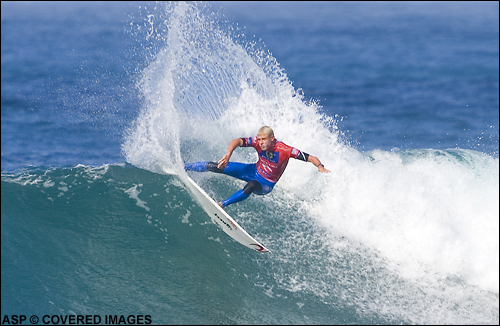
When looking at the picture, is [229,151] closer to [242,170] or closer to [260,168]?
[260,168]

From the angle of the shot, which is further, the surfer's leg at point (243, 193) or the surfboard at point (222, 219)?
the surfer's leg at point (243, 193)

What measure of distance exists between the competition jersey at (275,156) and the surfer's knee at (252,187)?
226mm

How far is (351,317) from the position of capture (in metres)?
7.14

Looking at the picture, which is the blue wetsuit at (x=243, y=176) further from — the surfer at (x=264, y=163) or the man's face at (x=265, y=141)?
the man's face at (x=265, y=141)

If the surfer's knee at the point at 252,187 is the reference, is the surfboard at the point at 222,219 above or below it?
below

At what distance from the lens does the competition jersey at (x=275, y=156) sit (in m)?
7.96

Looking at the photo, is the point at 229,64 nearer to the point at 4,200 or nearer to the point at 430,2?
the point at 4,200

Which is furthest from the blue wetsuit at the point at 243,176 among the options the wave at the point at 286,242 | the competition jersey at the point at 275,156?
the wave at the point at 286,242

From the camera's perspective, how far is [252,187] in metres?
8.05

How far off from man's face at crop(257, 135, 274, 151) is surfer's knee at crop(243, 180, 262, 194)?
61 cm

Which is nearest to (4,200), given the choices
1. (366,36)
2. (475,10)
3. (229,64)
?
(229,64)

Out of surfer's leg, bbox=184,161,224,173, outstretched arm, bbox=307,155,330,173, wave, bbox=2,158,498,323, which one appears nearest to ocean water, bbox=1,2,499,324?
wave, bbox=2,158,498,323

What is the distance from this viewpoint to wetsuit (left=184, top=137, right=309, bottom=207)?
314 inches

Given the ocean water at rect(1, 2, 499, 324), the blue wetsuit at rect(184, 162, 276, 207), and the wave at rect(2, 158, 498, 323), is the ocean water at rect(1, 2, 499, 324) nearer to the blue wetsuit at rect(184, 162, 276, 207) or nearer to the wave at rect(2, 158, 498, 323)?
the wave at rect(2, 158, 498, 323)
